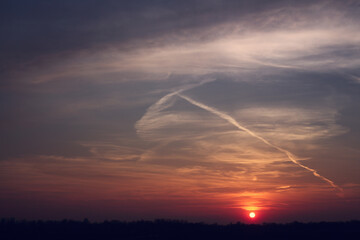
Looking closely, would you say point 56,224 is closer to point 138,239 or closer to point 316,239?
point 138,239

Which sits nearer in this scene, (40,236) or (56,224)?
(40,236)

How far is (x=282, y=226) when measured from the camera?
419ft

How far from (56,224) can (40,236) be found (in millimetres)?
21318

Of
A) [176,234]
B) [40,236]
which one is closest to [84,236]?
[40,236]

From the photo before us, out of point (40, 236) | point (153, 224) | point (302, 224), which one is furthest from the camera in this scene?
point (302, 224)

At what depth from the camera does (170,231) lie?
11088cm

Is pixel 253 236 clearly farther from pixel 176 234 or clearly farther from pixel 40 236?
pixel 40 236

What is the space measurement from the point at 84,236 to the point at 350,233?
2628 inches

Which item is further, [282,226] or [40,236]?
[282,226]

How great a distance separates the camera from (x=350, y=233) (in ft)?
374

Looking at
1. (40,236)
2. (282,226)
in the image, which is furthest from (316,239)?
(40,236)

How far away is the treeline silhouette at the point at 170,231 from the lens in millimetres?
101688

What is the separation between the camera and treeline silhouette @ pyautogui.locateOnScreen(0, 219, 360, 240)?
334 ft

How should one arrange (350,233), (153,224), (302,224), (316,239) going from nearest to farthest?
(316,239)
(350,233)
(153,224)
(302,224)
